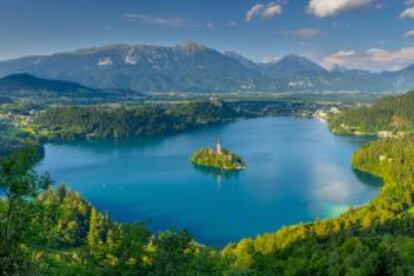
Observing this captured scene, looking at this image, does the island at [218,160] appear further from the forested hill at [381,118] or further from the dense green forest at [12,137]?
the forested hill at [381,118]

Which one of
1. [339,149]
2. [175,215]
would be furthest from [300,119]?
[175,215]

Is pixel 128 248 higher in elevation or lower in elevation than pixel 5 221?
lower

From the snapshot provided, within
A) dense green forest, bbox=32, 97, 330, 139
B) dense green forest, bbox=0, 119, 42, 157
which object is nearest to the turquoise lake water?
dense green forest, bbox=0, 119, 42, 157

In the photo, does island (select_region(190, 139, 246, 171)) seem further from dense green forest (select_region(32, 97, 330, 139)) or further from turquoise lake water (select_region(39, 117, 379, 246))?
dense green forest (select_region(32, 97, 330, 139))

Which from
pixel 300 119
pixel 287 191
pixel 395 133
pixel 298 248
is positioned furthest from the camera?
pixel 300 119

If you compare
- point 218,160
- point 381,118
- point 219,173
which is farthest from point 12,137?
point 381,118

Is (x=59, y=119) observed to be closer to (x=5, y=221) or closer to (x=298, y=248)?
(x=298, y=248)
